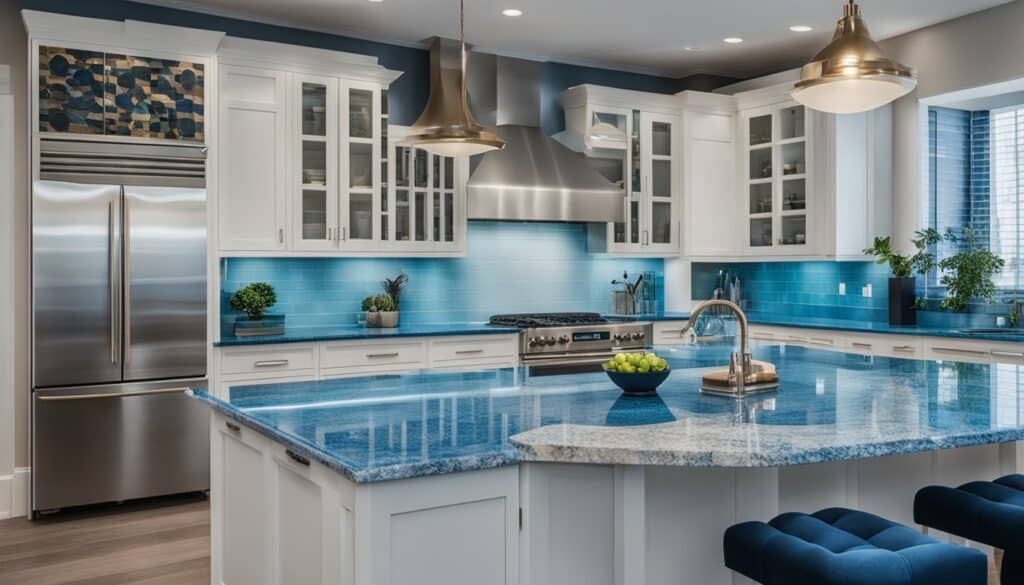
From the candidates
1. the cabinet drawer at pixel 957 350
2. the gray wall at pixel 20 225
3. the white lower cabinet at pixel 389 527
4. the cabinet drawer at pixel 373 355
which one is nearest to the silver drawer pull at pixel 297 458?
the white lower cabinet at pixel 389 527

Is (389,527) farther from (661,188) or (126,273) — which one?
(661,188)

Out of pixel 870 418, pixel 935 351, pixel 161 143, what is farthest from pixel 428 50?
pixel 870 418

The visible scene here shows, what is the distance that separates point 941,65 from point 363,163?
3.75 m

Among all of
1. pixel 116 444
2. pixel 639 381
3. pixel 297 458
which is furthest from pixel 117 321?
pixel 639 381

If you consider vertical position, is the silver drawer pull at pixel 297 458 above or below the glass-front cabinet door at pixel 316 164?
below

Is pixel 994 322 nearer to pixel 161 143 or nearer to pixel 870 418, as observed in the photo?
pixel 870 418

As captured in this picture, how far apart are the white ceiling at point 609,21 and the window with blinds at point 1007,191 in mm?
857

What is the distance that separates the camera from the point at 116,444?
460cm

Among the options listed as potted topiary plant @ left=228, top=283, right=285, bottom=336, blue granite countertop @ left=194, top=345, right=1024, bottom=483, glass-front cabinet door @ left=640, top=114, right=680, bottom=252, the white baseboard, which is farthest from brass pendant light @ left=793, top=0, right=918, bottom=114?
the white baseboard

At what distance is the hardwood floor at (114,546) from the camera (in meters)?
3.66

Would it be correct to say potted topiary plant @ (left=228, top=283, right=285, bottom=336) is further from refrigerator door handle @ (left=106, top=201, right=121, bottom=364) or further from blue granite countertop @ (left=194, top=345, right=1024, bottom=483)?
blue granite countertop @ (left=194, top=345, right=1024, bottom=483)

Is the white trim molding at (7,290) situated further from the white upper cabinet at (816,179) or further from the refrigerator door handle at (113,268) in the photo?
the white upper cabinet at (816,179)

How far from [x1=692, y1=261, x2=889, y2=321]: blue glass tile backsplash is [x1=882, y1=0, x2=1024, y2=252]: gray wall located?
1.27 ft

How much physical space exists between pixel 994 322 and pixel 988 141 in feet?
4.34
